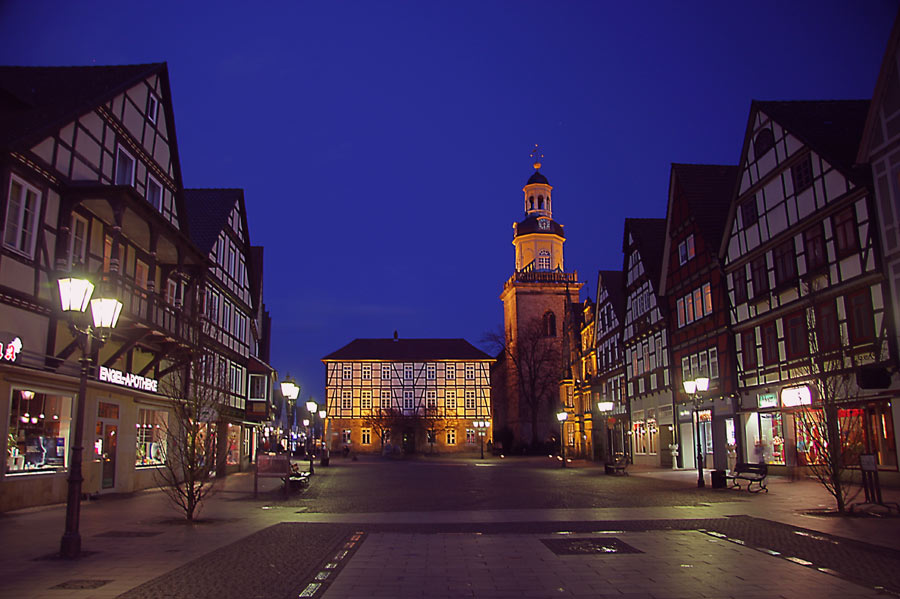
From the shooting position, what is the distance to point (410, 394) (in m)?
90.4

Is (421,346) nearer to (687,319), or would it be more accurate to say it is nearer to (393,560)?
(687,319)

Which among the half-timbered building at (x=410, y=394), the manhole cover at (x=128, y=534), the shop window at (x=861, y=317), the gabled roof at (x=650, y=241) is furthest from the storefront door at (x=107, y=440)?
the half-timbered building at (x=410, y=394)

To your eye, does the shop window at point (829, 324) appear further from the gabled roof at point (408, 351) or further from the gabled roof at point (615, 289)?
the gabled roof at point (408, 351)

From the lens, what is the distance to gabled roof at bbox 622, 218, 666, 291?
4472cm

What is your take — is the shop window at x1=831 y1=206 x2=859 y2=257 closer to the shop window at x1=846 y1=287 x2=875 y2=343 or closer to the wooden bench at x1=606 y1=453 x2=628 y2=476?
the shop window at x1=846 y1=287 x2=875 y2=343

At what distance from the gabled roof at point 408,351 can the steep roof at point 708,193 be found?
5272 cm

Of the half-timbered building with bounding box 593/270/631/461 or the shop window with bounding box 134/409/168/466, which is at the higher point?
the half-timbered building with bounding box 593/270/631/461

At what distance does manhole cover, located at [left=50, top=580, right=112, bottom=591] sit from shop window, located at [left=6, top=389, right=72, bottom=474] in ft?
33.2

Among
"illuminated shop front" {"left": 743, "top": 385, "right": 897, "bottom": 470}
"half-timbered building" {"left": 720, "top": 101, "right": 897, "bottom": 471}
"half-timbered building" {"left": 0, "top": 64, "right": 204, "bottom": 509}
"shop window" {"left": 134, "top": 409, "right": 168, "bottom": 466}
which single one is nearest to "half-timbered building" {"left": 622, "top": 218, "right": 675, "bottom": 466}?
"illuminated shop front" {"left": 743, "top": 385, "right": 897, "bottom": 470}

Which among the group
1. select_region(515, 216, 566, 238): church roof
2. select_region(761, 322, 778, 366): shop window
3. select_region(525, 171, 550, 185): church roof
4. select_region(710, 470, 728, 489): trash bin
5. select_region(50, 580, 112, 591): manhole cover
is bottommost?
select_region(50, 580, 112, 591): manhole cover

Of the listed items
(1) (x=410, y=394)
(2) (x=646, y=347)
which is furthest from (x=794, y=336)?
(1) (x=410, y=394)

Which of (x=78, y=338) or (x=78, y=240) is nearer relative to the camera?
(x=78, y=338)

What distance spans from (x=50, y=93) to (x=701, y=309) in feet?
98.1

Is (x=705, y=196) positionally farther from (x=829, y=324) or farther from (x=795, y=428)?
(x=795, y=428)
